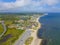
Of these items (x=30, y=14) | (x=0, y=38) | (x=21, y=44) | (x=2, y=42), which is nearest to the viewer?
(x=21, y=44)

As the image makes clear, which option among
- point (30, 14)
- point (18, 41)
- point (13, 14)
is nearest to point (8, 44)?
point (18, 41)

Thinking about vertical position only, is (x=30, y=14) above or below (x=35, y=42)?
above

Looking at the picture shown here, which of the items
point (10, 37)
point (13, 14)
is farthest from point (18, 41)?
point (13, 14)

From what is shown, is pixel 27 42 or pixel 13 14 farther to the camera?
pixel 13 14

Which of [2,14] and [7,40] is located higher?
[2,14]

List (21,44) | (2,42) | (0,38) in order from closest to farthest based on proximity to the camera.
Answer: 1. (21,44)
2. (2,42)
3. (0,38)

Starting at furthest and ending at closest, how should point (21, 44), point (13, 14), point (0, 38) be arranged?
point (13, 14) < point (0, 38) < point (21, 44)

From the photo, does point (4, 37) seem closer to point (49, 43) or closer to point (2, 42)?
point (2, 42)

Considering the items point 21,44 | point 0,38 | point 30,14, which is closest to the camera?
point 21,44

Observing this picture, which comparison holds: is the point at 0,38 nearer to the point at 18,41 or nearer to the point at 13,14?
the point at 18,41
